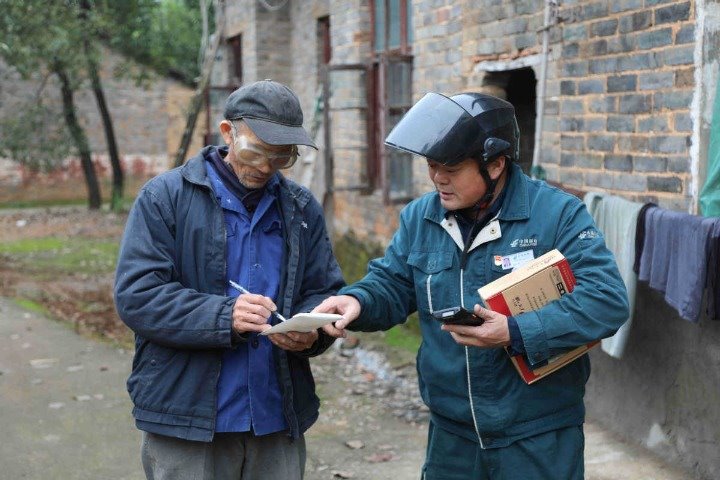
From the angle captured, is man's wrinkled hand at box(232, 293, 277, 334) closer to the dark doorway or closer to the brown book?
the brown book

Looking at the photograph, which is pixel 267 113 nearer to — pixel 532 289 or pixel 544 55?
pixel 532 289

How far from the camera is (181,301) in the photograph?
2660mm

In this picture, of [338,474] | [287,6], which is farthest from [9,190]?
[338,474]

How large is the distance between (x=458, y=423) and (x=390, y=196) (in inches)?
214

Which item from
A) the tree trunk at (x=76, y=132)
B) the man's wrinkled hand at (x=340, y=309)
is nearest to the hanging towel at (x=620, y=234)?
the man's wrinkled hand at (x=340, y=309)

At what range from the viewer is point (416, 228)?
2875 millimetres

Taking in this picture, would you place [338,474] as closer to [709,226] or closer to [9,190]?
[709,226]

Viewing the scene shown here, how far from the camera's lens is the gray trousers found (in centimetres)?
280

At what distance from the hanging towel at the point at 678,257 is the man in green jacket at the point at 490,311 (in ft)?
4.73

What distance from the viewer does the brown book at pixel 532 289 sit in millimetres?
2541

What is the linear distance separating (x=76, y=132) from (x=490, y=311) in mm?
15445

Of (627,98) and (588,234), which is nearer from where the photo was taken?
(588,234)

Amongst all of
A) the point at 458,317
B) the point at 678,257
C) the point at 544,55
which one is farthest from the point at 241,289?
the point at 544,55

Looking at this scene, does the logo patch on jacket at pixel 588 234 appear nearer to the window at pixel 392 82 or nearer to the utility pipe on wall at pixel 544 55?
the utility pipe on wall at pixel 544 55
